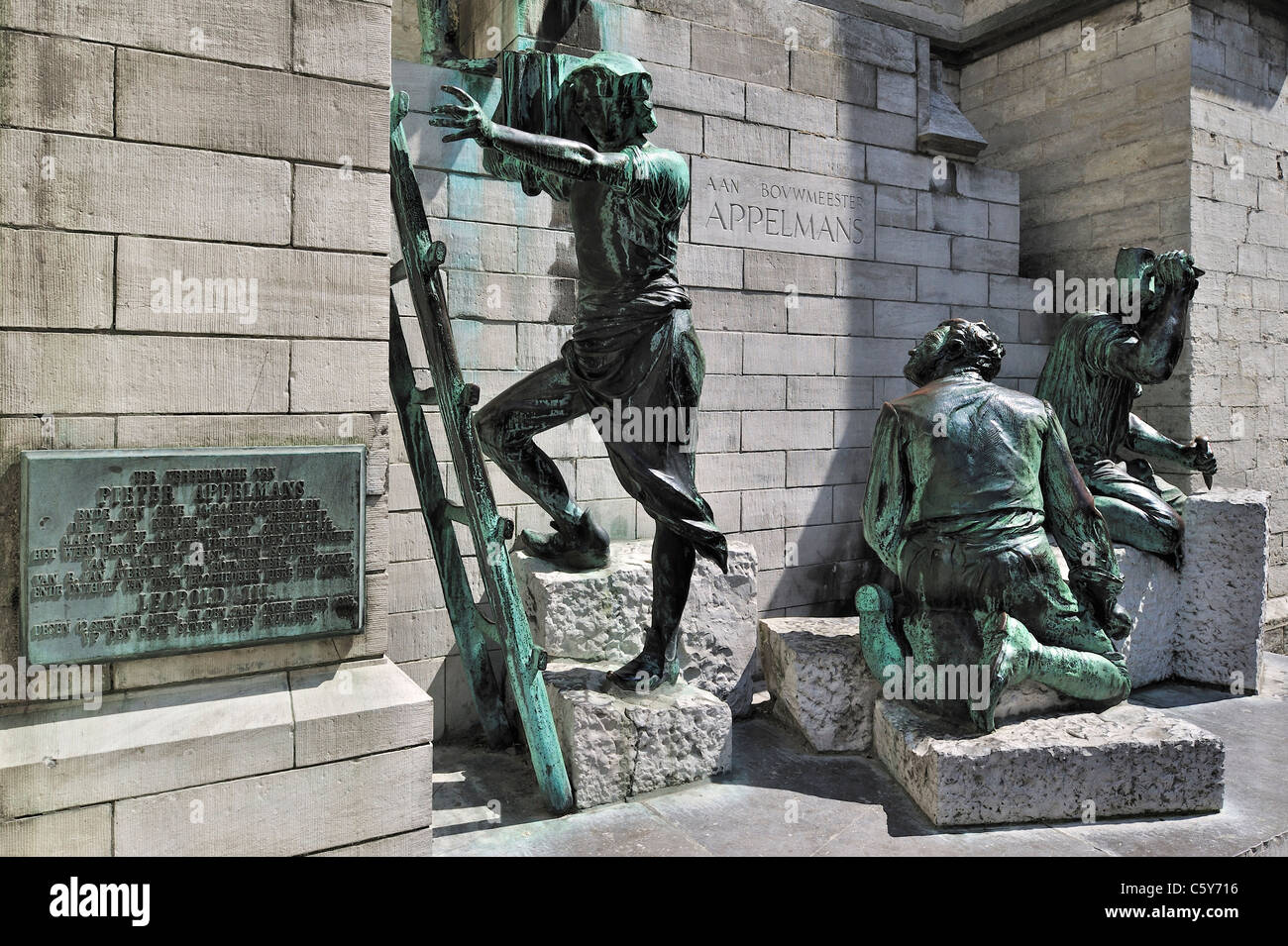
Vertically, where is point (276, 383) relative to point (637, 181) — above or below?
below

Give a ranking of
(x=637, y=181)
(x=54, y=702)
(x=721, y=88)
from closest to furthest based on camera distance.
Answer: (x=54, y=702)
(x=637, y=181)
(x=721, y=88)

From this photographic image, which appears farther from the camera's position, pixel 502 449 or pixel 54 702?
pixel 502 449

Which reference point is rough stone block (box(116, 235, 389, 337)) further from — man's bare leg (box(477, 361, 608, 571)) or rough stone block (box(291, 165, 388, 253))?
man's bare leg (box(477, 361, 608, 571))

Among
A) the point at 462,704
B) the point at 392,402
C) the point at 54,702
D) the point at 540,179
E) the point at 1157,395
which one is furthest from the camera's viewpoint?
the point at 1157,395

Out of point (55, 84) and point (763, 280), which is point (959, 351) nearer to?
point (763, 280)

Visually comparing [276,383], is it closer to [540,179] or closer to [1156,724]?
[540,179]

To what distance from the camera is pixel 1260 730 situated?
5.07 metres

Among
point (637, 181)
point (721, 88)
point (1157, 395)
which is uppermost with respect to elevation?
point (721, 88)

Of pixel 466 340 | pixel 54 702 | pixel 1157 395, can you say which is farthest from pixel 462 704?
pixel 1157 395

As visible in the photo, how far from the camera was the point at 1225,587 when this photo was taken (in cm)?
585

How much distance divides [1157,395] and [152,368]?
6955 millimetres

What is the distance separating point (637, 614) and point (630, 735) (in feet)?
2.50
